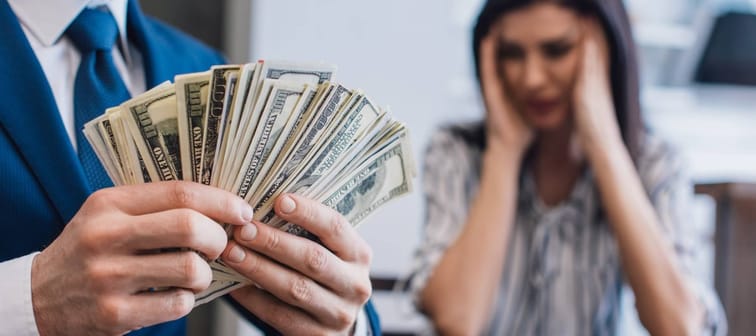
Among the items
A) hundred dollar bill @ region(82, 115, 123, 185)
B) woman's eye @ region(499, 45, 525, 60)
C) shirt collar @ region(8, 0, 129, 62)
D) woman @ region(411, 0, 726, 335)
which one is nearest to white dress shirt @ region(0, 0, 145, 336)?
shirt collar @ region(8, 0, 129, 62)

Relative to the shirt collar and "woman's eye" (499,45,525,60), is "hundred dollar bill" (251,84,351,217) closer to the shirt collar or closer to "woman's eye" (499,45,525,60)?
the shirt collar

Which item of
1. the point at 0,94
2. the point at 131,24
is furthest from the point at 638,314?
the point at 0,94

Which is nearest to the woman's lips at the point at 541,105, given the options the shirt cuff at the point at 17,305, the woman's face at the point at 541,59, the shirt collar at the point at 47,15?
the woman's face at the point at 541,59

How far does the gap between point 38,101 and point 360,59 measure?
5.77 feet

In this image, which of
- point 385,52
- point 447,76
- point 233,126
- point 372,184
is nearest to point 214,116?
point 233,126

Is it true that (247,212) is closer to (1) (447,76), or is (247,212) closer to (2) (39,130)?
(2) (39,130)

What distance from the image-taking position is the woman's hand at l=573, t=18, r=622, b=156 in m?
1.80

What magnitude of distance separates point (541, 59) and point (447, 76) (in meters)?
0.96

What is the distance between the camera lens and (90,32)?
1.02 meters

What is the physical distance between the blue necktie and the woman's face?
106 centimetres

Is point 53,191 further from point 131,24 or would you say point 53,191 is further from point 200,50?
point 200,50

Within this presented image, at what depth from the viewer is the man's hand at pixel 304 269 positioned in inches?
31.7

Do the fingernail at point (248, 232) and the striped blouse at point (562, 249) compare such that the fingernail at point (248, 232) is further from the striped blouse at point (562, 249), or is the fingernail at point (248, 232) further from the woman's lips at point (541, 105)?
the woman's lips at point (541, 105)

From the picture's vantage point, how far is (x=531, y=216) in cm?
189
